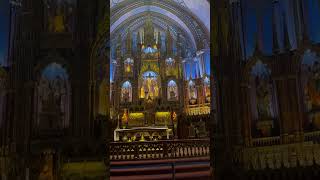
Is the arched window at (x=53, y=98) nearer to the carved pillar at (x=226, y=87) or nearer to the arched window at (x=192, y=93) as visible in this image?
the carved pillar at (x=226, y=87)

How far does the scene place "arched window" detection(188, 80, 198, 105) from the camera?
20220mm

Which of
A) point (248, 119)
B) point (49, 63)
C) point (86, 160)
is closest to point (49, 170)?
point (86, 160)

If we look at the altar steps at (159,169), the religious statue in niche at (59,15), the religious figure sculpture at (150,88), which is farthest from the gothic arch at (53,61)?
the religious figure sculpture at (150,88)

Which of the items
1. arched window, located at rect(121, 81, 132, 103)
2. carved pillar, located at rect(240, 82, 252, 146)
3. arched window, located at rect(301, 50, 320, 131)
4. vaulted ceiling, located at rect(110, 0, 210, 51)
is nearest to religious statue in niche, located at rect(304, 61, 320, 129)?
arched window, located at rect(301, 50, 320, 131)

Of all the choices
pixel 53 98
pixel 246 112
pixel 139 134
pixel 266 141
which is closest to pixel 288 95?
pixel 246 112

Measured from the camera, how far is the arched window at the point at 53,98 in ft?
22.5

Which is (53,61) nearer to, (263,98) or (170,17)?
(263,98)

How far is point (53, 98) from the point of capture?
6.95 metres

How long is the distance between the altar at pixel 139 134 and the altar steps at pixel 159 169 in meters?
5.39

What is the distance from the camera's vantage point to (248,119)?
7.06m

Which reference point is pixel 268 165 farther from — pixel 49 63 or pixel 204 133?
pixel 204 133

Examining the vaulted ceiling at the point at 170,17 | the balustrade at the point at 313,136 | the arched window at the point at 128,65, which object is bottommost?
the balustrade at the point at 313,136

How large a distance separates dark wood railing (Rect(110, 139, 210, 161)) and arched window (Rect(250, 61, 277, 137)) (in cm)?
359

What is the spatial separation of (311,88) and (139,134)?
33.5ft
